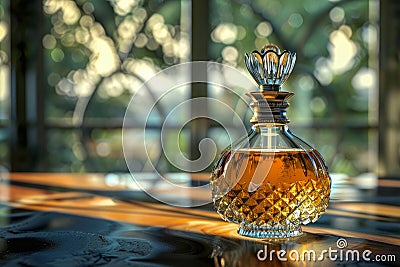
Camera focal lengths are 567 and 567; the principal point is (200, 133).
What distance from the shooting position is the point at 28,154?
2928mm

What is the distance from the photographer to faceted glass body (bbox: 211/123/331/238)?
2.50ft

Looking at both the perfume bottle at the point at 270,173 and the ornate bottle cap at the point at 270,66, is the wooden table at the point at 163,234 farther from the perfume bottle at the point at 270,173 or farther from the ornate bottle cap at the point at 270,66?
the ornate bottle cap at the point at 270,66

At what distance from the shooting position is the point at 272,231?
78 centimetres

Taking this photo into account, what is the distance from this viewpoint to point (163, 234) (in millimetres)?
823

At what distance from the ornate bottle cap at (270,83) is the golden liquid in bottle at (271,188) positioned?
0.17ft

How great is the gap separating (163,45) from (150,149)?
0.55 metres

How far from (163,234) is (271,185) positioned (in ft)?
0.59

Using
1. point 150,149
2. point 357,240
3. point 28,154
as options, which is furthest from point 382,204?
point 28,154

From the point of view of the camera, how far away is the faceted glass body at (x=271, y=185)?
0.76 metres

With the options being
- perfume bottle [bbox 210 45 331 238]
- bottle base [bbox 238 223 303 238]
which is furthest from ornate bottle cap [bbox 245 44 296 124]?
bottle base [bbox 238 223 303 238]

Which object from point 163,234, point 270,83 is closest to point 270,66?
point 270,83

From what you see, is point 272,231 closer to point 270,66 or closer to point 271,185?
point 271,185

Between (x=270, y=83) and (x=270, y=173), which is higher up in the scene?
(x=270, y=83)

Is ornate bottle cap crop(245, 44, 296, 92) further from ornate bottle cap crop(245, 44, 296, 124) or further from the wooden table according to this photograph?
the wooden table
